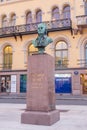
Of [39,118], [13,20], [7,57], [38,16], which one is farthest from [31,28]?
[39,118]

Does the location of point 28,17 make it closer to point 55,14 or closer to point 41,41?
point 55,14

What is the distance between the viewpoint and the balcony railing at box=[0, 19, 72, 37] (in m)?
32.9

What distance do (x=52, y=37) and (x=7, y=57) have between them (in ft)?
22.8

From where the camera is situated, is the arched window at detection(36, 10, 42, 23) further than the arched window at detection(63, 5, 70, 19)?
Yes

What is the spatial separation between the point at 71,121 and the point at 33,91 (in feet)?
6.79

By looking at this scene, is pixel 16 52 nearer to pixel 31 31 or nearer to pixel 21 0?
pixel 31 31

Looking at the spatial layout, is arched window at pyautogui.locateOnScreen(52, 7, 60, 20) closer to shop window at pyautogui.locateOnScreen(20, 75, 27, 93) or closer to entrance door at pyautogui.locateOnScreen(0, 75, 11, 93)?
shop window at pyautogui.locateOnScreen(20, 75, 27, 93)

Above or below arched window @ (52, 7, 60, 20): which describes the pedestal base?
below

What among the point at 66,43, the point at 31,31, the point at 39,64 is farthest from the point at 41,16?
the point at 39,64

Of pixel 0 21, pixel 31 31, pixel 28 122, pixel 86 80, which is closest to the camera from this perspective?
pixel 28 122

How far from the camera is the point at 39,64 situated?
1140 cm

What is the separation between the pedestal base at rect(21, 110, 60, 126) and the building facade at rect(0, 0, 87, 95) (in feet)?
67.9

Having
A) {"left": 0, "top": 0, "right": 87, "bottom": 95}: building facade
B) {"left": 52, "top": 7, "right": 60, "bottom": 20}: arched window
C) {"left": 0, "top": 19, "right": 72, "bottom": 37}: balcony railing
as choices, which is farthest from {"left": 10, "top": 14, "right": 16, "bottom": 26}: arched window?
{"left": 52, "top": 7, "right": 60, "bottom": 20}: arched window

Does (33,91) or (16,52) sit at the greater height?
(16,52)
